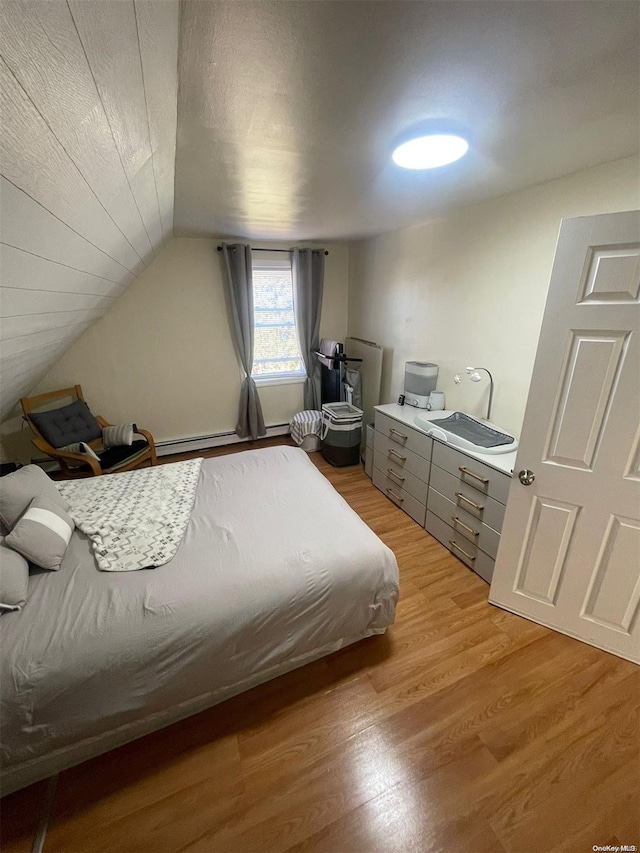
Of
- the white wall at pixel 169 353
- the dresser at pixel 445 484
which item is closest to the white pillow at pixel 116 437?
the white wall at pixel 169 353

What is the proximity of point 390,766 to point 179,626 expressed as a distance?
0.94m

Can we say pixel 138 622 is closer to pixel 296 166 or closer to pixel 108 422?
Answer: pixel 296 166

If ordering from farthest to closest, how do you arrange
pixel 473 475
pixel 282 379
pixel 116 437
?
1. pixel 282 379
2. pixel 116 437
3. pixel 473 475

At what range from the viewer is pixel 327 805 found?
1140mm

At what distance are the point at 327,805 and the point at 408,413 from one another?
7.47ft

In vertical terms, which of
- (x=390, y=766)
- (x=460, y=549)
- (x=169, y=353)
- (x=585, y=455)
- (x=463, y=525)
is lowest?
(x=390, y=766)

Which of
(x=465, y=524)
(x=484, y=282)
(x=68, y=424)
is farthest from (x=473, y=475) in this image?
(x=68, y=424)

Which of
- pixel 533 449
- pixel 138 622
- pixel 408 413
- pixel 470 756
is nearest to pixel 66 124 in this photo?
pixel 138 622

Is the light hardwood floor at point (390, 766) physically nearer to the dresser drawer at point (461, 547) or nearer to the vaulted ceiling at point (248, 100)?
the dresser drawer at point (461, 547)

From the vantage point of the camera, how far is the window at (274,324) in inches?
143

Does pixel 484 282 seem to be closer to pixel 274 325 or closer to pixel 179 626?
pixel 274 325

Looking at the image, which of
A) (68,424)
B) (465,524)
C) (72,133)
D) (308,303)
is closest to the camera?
(72,133)

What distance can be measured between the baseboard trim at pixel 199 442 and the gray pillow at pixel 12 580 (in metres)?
2.44

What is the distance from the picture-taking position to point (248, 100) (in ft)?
3.44
